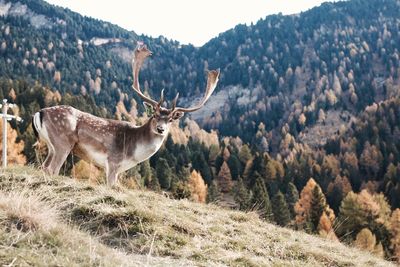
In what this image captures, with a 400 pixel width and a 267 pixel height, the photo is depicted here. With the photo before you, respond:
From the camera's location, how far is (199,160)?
11512 centimetres

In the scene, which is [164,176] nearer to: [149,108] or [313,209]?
[313,209]

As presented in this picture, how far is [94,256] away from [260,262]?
251 cm

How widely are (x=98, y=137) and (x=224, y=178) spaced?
99566mm

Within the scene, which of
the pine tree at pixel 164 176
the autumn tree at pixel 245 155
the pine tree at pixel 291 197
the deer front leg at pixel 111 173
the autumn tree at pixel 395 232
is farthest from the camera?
the autumn tree at pixel 245 155

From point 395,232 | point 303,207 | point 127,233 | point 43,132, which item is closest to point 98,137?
point 43,132

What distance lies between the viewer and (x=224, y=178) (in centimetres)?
10919

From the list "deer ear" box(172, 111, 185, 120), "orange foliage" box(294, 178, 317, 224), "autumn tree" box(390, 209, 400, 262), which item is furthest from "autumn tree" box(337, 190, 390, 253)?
"deer ear" box(172, 111, 185, 120)

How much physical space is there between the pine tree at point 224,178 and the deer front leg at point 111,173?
319 feet

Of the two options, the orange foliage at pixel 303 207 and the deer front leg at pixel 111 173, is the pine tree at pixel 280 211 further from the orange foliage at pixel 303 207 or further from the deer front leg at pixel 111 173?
the deer front leg at pixel 111 173

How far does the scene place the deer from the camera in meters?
10.0

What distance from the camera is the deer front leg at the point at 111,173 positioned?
33.3 ft

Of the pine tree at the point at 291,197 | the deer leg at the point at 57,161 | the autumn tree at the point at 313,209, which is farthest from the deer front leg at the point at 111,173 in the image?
the pine tree at the point at 291,197

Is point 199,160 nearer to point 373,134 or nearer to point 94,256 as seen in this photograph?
point 373,134

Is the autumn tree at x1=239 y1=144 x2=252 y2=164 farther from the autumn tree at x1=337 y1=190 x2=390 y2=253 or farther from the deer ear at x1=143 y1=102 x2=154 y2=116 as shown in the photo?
the deer ear at x1=143 y1=102 x2=154 y2=116
